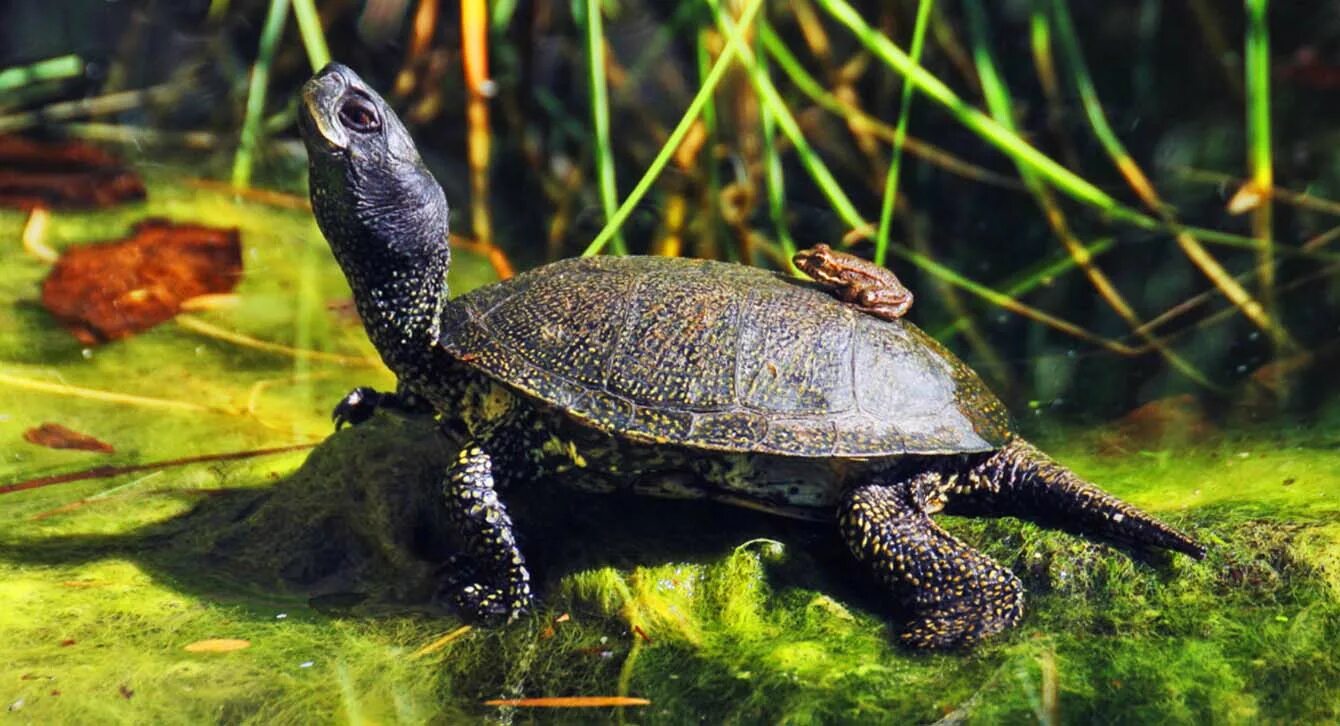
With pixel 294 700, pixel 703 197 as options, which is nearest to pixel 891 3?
pixel 703 197

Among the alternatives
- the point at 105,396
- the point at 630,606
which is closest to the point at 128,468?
the point at 105,396

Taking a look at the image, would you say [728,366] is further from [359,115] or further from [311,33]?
[311,33]

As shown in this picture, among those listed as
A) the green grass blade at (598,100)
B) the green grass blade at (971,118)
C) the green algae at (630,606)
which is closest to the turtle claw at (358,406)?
the green algae at (630,606)

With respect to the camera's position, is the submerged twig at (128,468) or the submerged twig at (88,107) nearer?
the submerged twig at (128,468)

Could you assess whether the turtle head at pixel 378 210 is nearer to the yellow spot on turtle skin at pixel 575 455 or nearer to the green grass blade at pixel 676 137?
the yellow spot on turtle skin at pixel 575 455

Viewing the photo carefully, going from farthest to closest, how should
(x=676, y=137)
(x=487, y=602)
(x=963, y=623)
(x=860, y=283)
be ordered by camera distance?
(x=676, y=137)
(x=860, y=283)
(x=487, y=602)
(x=963, y=623)

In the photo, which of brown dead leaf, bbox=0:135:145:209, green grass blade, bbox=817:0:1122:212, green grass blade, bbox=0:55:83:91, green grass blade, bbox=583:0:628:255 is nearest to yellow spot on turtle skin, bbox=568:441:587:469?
green grass blade, bbox=583:0:628:255
